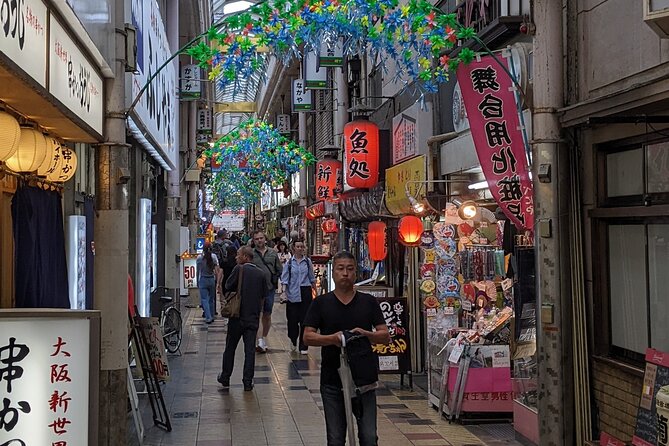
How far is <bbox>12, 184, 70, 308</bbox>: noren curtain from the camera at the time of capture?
6.63m

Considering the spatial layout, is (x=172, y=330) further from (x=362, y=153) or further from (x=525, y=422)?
(x=525, y=422)

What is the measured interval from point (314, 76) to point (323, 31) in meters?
16.1

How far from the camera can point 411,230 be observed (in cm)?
1265

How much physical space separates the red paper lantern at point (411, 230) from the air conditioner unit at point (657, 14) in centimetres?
783

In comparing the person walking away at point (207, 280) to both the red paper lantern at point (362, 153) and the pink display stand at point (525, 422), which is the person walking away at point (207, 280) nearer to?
the red paper lantern at point (362, 153)

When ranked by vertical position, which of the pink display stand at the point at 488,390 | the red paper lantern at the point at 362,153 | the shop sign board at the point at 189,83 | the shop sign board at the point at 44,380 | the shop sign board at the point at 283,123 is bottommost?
the pink display stand at the point at 488,390

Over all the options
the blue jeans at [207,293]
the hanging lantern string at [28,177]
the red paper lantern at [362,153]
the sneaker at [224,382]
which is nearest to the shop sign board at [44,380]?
the hanging lantern string at [28,177]

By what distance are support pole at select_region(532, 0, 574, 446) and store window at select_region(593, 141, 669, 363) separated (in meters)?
0.30

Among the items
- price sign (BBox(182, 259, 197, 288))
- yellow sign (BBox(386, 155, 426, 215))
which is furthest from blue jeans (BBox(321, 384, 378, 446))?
price sign (BBox(182, 259, 197, 288))

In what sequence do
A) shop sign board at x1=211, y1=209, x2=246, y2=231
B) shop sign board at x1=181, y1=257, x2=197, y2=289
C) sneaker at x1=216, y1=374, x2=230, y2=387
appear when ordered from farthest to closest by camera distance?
shop sign board at x1=211, y1=209, x2=246, y2=231
shop sign board at x1=181, y1=257, x2=197, y2=289
sneaker at x1=216, y1=374, x2=230, y2=387

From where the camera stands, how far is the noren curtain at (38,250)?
6633 mm

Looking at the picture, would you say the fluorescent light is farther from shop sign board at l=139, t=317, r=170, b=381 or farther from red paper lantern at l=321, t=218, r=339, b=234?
red paper lantern at l=321, t=218, r=339, b=234

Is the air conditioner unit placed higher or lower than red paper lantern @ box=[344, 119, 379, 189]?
lower

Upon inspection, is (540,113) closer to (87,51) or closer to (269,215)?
(87,51)
